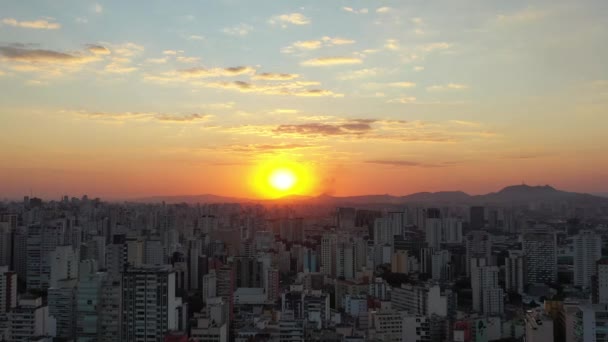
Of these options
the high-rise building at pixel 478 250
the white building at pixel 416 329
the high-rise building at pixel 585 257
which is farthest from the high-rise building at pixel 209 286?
the high-rise building at pixel 585 257

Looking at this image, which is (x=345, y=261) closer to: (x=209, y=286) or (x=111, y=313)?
(x=209, y=286)

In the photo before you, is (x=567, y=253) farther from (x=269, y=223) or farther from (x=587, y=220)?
(x=269, y=223)

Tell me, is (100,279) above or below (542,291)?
above

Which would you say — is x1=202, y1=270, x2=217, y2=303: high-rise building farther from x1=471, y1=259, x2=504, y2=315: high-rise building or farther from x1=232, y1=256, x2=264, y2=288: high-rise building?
x1=471, y1=259, x2=504, y2=315: high-rise building

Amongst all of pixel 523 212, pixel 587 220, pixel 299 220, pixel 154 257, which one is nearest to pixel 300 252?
pixel 154 257

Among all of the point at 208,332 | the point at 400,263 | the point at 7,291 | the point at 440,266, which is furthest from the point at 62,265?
the point at 440,266

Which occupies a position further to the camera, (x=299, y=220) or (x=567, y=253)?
(x=299, y=220)
